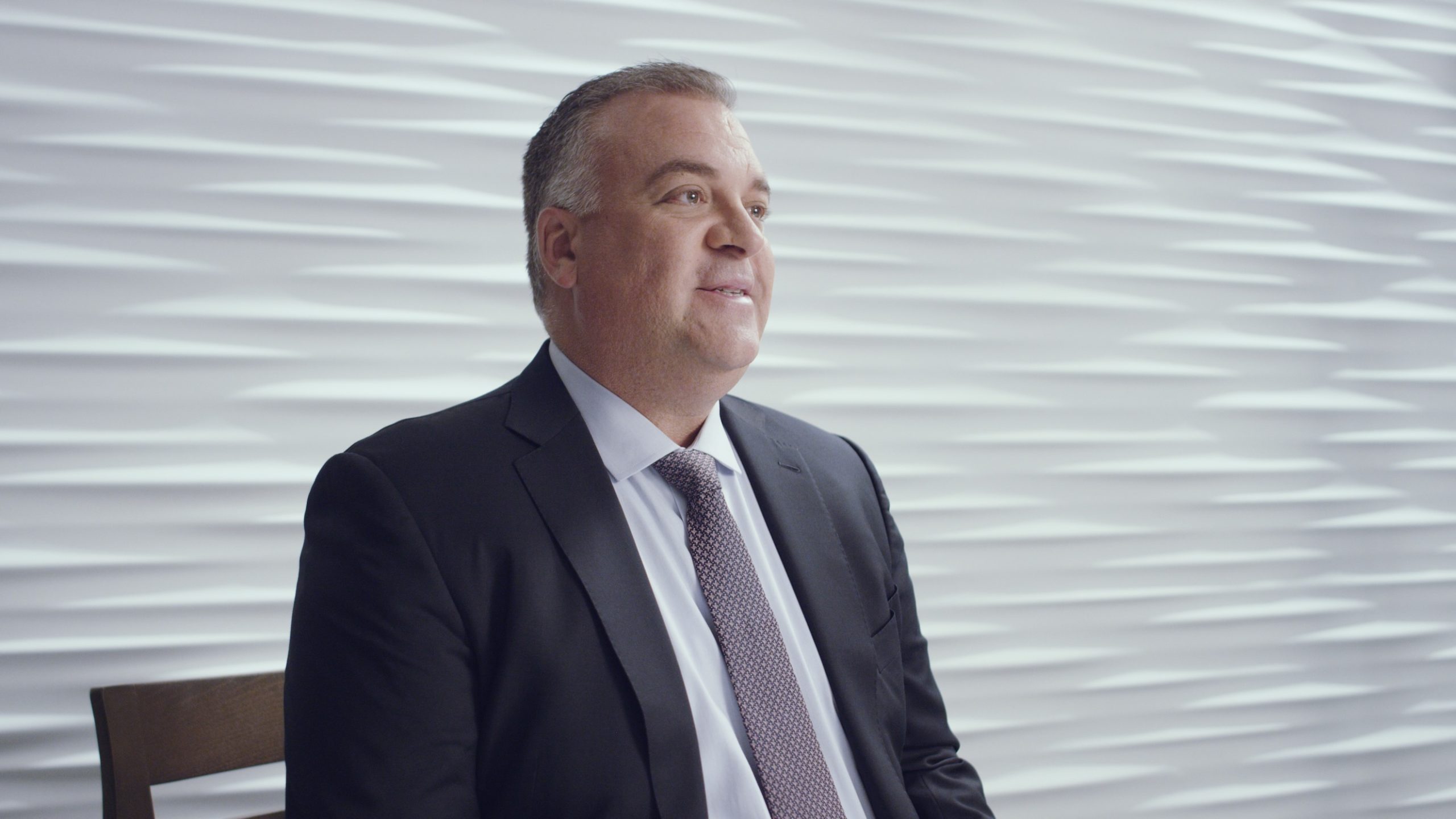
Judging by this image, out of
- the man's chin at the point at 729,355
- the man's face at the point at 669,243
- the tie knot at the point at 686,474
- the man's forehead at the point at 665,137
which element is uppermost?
the man's forehead at the point at 665,137

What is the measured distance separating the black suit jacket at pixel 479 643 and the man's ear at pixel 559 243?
0.22 m

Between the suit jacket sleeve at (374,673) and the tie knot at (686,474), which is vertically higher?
the tie knot at (686,474)

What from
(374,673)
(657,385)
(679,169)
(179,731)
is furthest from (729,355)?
(179,731)

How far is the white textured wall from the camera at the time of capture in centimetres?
158

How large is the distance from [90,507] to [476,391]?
0.59 meters

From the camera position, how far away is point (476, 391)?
69.8 inches

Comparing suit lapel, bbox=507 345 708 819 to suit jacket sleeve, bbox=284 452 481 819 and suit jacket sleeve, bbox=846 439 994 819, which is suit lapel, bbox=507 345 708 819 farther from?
suit jacket sleeve, bbox=846 439 994 819

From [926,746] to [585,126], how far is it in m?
0.97

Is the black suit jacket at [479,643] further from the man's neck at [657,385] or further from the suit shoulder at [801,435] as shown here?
the suit shoulder at [801,435]

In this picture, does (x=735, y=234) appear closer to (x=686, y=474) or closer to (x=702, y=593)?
(x=686, y=474)

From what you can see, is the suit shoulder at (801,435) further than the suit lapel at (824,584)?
Yes

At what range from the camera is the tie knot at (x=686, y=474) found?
4.36 ft

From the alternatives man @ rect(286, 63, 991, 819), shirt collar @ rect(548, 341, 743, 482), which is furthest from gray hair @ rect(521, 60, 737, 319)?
shirt collar @ rect(548, 341, 743, 482)

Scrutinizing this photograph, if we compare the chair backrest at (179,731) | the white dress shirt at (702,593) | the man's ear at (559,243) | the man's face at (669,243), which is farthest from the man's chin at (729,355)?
the chair backrest at (179,731)
